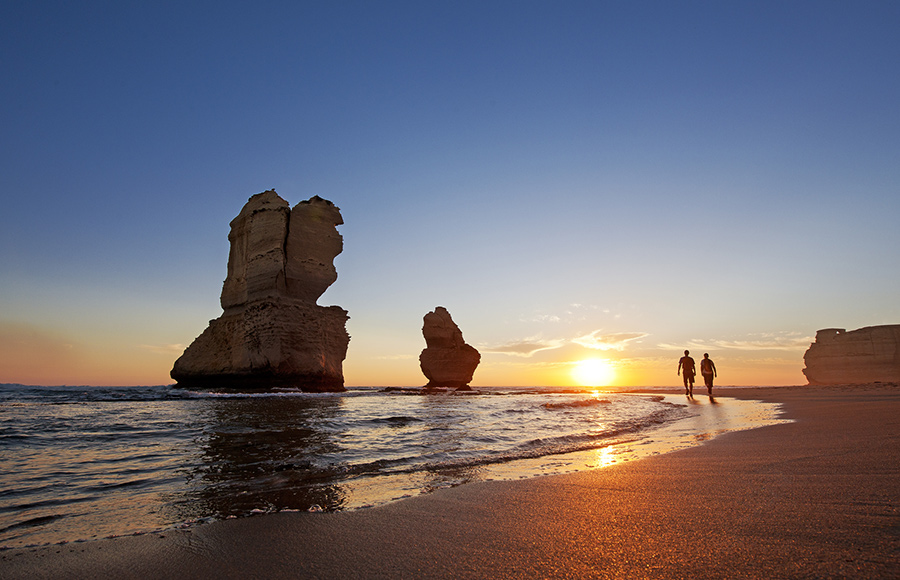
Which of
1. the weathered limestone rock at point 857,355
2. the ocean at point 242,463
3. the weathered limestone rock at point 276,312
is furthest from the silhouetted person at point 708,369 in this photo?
the weathered limestone rock at point 857,355

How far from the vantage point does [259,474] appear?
4.11m

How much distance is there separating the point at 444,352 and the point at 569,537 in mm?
43760

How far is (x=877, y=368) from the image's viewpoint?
4684 centimetres

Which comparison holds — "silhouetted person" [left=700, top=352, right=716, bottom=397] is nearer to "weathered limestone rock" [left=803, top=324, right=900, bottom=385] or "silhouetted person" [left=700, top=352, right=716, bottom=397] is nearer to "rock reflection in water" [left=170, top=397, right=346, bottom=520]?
"rock reflection in water" [left=170, top=397, right=346, bottom=520]

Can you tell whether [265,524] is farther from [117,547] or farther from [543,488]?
[543,488]

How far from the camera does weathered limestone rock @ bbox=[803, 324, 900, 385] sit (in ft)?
152

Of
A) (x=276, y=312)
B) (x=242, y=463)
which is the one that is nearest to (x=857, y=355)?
(x=276, y=312)

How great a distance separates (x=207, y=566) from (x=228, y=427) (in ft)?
22.0

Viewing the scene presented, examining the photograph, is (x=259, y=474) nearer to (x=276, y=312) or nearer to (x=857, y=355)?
(x=276, y=312)

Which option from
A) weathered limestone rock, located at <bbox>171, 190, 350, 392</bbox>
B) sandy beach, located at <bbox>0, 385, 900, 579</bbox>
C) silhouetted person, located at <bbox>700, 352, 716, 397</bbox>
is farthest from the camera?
weathered limestone rock, located at <bbox>171, 190, 350, 392</bbox>

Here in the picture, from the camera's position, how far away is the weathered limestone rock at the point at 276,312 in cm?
2919

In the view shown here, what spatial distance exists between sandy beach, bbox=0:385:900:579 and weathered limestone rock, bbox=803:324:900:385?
59045 millimetres

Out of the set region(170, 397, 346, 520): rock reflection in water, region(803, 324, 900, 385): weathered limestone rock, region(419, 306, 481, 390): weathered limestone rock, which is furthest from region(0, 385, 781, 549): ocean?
region(803, 324, 900, 385): weathered limestone rock

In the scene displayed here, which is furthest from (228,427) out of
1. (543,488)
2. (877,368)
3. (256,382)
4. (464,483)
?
(877,368)
